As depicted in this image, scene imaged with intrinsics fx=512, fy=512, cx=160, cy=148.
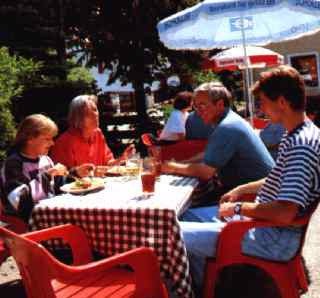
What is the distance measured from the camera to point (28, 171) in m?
3.79

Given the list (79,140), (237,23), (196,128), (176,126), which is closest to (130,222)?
(79,140)

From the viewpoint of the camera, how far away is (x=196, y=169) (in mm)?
3814

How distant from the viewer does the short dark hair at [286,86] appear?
2869mm

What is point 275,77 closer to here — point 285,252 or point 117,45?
point 285,252

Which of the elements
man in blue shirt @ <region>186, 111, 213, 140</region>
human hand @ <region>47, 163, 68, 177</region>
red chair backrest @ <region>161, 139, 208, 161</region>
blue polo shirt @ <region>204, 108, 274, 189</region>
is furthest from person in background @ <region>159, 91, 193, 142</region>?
human hand @ <region>47, 163, 68, 177</region>

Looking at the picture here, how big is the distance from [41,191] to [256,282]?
1.77 m

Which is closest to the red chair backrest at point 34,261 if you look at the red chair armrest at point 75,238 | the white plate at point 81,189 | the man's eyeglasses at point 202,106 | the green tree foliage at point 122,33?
the red chair armrest at point 75,238

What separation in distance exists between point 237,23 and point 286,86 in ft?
18.4

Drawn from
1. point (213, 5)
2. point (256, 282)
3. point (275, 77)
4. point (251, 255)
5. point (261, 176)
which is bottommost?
point (256, 282)

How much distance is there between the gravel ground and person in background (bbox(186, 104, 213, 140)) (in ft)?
5.67

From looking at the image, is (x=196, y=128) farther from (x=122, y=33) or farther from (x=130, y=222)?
(x=122, y=33)

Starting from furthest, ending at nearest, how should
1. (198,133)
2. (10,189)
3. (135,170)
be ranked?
(198,133)
(135,170)
(10,189)

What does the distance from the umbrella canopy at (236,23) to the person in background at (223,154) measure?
1877 millimetres

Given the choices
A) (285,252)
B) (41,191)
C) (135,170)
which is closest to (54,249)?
(41,191)
